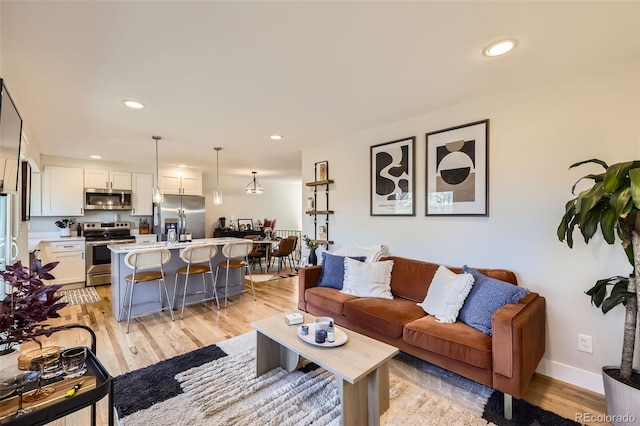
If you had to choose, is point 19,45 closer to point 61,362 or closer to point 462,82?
point 61,362

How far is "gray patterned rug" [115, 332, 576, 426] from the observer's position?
5.86 feet

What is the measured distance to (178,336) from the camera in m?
3.02

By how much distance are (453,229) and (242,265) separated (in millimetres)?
2961

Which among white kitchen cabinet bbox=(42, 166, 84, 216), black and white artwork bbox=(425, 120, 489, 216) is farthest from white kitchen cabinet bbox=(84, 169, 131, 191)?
black and white artwork bbox=(425, 120, 489, 216)

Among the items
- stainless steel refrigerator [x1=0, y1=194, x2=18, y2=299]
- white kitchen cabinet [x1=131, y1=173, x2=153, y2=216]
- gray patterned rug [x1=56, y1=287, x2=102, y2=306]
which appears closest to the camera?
stainless steel refrigerator [x1=0, y1=194, x2=18, y2=299]

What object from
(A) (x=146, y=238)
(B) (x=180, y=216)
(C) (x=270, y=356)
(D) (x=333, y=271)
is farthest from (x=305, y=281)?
(A) (x=146, y=238)

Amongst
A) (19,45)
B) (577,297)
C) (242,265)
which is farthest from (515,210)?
(19,45)

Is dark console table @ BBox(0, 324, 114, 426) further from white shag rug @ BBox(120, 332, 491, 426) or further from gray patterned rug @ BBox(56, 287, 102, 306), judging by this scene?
gray patterned rug @ BBox(56, 287, 102, 306)

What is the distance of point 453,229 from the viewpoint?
2.86m

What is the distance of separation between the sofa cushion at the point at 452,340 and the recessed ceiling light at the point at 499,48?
1973 millimetres

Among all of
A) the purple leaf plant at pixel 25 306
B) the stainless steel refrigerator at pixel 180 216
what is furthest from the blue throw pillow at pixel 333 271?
the stainless steel refrigerator at pixel 180 216

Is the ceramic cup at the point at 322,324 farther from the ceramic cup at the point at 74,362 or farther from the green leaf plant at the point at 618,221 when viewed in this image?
the green leaf plant at the point at 618,221

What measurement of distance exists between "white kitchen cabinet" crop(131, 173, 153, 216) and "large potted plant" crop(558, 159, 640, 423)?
6.74 meters

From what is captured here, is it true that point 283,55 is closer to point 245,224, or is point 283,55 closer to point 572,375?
point 572,375
